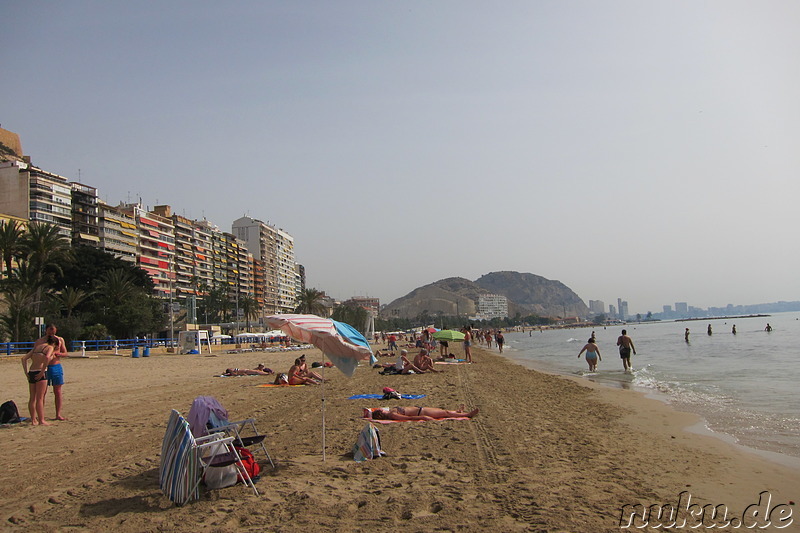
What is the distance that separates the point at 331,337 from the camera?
5.59 meters

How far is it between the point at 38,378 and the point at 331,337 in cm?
554

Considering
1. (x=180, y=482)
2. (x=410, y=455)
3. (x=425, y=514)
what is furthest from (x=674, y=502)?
(x=180, y=482)

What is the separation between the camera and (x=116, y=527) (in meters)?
4.09

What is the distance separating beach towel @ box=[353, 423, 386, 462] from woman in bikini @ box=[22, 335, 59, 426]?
5.33m

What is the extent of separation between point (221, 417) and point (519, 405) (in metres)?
6.78

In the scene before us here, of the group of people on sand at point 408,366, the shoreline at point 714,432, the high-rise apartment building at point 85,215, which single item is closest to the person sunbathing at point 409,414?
the shoreline at point 714,432

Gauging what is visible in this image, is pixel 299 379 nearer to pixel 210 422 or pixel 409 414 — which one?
pixel 409 414

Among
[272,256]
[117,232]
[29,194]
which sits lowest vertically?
[117,232]

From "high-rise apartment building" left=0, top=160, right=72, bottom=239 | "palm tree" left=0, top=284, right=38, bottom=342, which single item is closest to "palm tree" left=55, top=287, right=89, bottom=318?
"palm tree" left=0, top=284, right=38, bottom=342

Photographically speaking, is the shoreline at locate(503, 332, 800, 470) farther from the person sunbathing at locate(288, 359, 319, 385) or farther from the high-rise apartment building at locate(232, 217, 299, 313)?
the high-rise apartment building at locate(232, 217, 299, 313)

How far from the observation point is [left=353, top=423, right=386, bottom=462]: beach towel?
19.5 ft

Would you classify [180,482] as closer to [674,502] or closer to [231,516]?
[231,516]

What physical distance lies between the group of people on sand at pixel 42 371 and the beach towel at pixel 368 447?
5.10 meters

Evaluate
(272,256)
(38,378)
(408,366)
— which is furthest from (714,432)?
(272,256)
